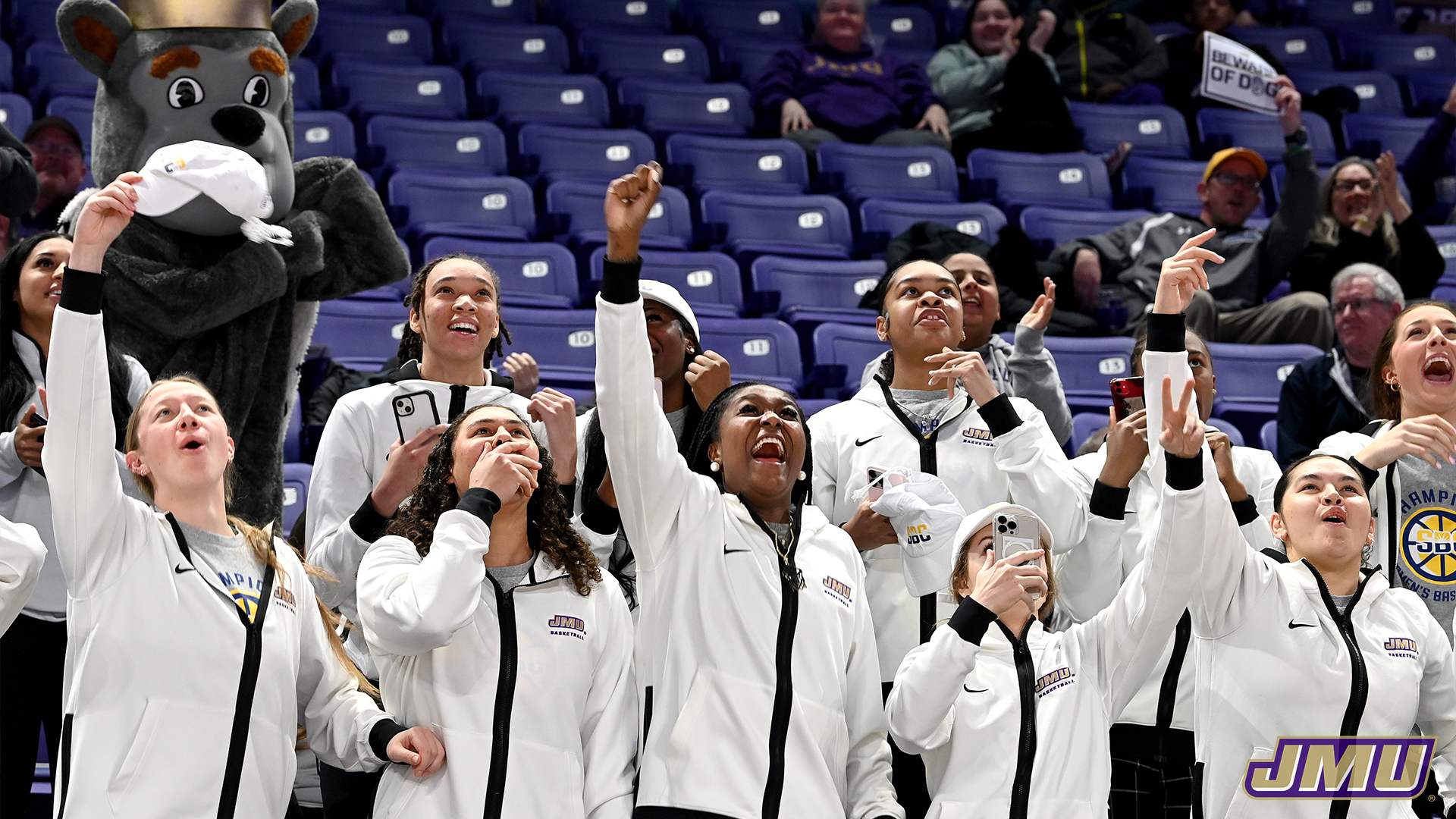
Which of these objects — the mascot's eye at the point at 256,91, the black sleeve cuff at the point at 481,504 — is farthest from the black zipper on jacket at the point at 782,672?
the mascot's eye at the point at 256,91

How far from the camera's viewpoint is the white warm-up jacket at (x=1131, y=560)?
11.5 feet

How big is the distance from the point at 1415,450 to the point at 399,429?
7.29ft

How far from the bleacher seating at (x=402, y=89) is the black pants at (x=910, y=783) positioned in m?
4.49

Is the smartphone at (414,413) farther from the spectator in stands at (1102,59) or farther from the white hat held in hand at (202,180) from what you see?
the spectator in stands at (1102,59)

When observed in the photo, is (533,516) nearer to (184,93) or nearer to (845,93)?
(184,93)

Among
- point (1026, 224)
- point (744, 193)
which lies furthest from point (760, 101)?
point (1026, 224)

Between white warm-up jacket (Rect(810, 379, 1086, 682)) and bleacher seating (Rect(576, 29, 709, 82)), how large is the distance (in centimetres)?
437

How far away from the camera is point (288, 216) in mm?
4066

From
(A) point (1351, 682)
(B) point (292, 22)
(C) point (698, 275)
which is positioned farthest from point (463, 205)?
(A) point (1351, 682)

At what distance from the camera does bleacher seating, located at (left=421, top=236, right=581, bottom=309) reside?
589 cm

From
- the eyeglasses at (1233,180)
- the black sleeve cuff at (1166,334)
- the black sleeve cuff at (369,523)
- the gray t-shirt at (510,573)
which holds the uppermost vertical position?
the eyeglasses at (1233,180)

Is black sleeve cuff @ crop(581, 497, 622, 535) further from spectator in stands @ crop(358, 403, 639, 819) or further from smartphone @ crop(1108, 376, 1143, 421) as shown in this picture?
smartphone @ crop(1108, 376, 1143, 421)

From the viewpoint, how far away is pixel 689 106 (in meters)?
7.52

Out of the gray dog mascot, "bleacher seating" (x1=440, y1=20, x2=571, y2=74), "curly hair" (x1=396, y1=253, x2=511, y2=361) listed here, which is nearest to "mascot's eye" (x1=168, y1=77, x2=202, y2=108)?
the gray dog mascot
